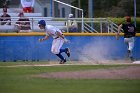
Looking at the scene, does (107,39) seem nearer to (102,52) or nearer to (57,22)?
(102,52)

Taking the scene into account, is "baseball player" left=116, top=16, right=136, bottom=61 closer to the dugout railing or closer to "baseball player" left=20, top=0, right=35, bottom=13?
the dugout railing

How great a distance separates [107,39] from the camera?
25.0 metres

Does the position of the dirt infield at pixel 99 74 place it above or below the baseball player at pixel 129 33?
below

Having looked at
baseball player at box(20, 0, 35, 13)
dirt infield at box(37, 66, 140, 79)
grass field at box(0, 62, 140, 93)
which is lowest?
dirt infield at box(37, 66, 140, 79)

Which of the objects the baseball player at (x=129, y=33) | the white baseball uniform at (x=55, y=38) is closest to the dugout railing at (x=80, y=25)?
the baseball player at (x=129, y=33)

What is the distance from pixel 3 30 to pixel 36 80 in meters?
12.2

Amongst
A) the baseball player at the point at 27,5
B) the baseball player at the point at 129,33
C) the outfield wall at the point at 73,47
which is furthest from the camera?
the baseball player at the point at 27,5

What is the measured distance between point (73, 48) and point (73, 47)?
44 mm

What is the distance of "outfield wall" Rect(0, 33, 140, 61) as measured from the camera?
24156mm

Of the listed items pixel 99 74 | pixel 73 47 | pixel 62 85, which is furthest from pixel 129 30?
pixel 62 85

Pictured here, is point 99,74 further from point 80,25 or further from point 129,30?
point 80,25

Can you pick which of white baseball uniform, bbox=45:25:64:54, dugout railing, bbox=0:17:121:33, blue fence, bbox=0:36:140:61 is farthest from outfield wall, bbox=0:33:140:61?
white baseball uniform, bbox=45:25:64:54

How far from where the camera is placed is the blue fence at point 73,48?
2416cm

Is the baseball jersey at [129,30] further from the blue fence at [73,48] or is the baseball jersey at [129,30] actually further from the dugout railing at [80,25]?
the dugout railing at [80,25]
